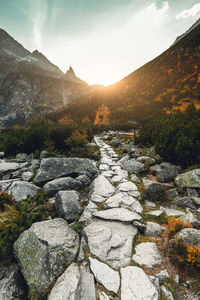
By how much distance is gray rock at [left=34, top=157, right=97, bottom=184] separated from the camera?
13.8ft

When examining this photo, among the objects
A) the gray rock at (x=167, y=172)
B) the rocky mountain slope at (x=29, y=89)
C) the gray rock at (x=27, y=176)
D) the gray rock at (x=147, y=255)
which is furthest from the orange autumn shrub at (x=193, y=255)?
the rocky mountain slope at (x=29, y=89)

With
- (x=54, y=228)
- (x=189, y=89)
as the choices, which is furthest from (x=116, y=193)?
(x=189, y=89)

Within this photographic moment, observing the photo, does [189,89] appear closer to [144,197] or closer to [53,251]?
[144,197]

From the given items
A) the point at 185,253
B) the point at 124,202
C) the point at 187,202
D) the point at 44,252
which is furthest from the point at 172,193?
the point at 44,252

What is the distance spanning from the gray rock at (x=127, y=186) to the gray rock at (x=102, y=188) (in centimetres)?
27

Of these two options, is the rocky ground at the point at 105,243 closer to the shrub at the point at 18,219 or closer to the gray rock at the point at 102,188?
the gray rock at the point at 102,188

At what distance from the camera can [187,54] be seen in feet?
99.9

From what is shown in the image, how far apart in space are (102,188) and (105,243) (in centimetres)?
194

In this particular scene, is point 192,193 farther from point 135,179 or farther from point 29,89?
point 29,89

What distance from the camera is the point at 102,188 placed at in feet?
13.6

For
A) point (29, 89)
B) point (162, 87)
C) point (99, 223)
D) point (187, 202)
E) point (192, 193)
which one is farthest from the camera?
point (29, 89)

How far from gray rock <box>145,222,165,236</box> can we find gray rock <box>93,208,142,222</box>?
0.83 feet

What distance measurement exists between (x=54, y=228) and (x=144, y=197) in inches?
101

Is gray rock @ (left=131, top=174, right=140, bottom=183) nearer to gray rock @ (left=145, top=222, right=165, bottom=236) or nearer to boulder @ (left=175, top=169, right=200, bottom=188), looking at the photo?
boulder @ (left=175, top=169, right=200, bottom=188)
